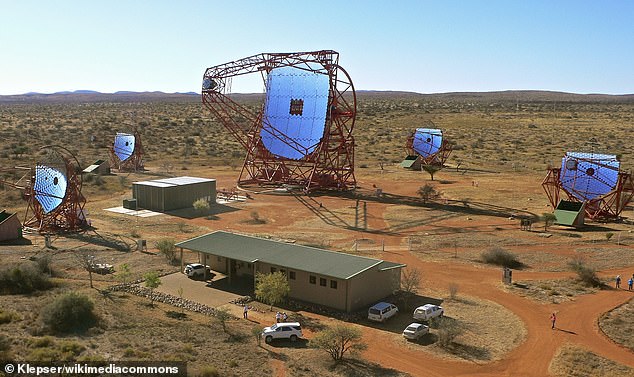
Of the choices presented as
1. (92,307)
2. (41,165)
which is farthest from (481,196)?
(92,307)

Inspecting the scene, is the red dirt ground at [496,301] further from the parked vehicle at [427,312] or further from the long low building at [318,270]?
the long low building at [318,270]

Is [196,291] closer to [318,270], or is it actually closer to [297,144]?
[318,270]

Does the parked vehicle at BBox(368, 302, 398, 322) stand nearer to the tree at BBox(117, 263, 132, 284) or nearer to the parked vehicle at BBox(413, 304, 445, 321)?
the parked vehicle at BBox(413, 304, 445, 321)

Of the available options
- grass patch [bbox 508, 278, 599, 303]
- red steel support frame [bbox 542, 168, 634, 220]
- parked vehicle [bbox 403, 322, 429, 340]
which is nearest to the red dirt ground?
grass patch [bbox 508, 278, 599, 303]

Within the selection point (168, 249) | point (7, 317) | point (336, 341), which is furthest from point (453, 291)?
point (7, 317)

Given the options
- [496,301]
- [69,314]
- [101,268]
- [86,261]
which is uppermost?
[69,314]

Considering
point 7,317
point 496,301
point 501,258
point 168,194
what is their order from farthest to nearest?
point 168,194, point 501,258, point 496,301, point 7,317

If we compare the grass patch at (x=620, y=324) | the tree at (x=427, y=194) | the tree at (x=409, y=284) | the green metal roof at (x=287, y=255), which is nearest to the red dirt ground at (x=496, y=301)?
the grass patch at (x=620, y=324)

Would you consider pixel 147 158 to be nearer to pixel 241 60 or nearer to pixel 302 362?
pixel 241 60
